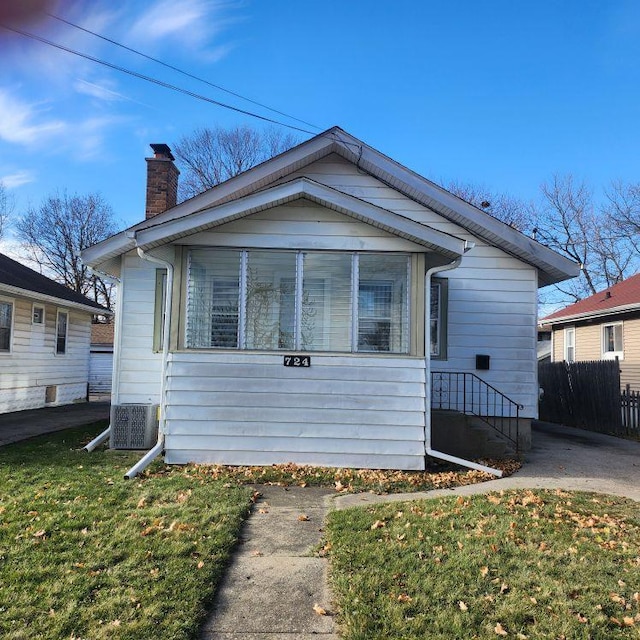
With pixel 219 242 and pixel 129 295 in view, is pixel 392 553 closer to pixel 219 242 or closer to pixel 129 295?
pixel 219 242

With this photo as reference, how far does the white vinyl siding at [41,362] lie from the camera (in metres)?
14.8

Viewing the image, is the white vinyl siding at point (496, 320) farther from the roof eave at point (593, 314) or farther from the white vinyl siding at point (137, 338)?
the roof eave at point (593, 314)

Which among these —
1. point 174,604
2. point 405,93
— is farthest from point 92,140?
point 405,93

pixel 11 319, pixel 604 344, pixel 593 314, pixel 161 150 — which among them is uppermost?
pixel 161 150

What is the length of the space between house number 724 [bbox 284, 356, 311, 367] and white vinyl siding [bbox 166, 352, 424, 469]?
0.07 metres

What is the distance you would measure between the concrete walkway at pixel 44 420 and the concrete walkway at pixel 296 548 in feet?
21.4

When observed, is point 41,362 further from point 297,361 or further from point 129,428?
point 297,361

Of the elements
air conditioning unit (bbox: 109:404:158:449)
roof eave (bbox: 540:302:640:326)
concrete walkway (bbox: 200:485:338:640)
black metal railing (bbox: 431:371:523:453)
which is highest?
roof eave (bbox: 540:302:640:326)

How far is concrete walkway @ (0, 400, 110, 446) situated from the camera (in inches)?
425

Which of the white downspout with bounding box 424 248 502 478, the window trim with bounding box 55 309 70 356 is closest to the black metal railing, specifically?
the white downspout with bounding box 424 248 502 478

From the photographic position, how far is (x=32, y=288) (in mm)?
15219

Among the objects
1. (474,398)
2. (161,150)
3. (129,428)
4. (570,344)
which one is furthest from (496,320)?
(570,344)

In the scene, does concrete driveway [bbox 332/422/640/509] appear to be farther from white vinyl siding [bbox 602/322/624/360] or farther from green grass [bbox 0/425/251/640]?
white vinyl siding [bbox 602/322/624/360]

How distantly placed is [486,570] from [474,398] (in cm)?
606
